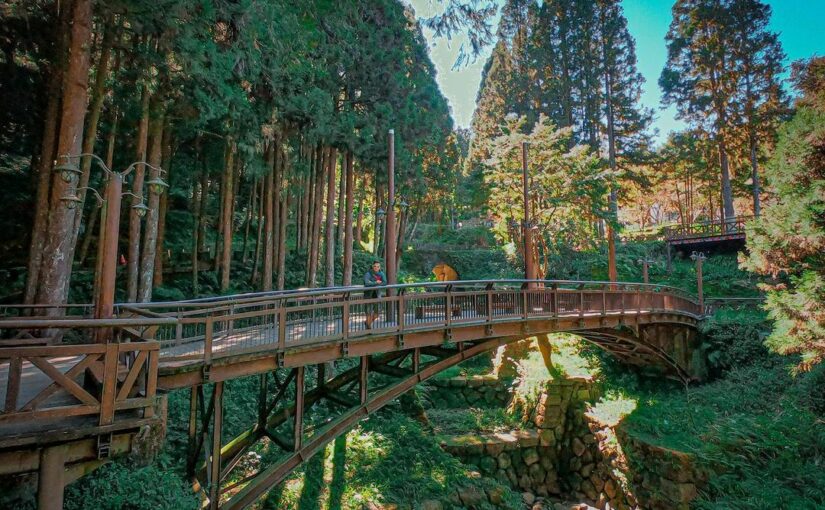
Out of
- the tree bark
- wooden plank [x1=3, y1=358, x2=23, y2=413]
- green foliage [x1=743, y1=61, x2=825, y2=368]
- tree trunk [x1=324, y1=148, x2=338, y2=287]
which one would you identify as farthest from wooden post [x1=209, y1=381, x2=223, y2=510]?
green foliage [x1=743, y1=61, x2=825, y2=368]

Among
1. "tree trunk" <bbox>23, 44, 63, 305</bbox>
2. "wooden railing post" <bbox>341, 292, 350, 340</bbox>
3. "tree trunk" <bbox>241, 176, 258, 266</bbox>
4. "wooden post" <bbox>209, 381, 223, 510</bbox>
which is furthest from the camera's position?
"tree trunk" <bbox>241, 176, 258, 266</bbox>

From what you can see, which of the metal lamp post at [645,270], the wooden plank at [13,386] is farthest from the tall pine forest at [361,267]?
the metal lamp post at [645,270]

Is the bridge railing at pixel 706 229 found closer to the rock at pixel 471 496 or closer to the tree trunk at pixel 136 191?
the rock at pixel 471 496

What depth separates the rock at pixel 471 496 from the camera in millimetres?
10492

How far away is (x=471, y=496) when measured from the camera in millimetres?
10609

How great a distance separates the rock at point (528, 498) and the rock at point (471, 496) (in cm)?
323

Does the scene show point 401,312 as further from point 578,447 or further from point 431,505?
point 578,447

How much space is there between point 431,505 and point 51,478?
27.5 feet

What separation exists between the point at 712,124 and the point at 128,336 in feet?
107

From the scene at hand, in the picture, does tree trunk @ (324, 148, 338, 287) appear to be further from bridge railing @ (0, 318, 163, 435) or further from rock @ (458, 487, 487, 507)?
bridge railing @ (0, 318, 163, 435)

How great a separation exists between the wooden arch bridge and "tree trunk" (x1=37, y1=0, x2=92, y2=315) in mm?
580

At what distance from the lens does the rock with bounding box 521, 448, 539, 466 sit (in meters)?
14.1

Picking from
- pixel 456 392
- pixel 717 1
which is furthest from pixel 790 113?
pixel 456 392

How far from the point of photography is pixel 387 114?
47.7 feet
